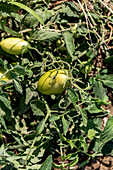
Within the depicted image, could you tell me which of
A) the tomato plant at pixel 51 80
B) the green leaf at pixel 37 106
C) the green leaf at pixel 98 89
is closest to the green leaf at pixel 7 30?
the tomato plant at pixel 51 80

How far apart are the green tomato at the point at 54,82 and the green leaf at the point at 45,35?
0.55 ft

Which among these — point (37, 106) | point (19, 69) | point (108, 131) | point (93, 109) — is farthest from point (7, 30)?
point (108, 131)

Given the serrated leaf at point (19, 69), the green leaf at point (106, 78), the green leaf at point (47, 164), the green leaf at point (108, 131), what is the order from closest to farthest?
the green leaf at point (47, 164) → the serrated leaf at point (19, 69) → the green leaf at point (108, 131) → the green leaf at point (106, 78)

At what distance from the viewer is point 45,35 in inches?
43.1

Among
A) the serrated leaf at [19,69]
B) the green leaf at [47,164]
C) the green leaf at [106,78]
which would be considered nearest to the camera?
the green leaf at [47,164]

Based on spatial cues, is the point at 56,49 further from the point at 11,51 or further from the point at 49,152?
the point at 49,152

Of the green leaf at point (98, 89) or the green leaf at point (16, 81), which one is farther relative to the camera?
the green leaf at point (98, 89)

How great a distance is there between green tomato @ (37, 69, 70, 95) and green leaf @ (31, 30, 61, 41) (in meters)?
0.17

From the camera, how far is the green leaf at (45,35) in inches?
42.6

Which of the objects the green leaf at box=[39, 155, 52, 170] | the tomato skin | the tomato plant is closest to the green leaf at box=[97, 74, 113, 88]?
the tomato plant

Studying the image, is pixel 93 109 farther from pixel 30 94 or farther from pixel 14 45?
pixel 14 45

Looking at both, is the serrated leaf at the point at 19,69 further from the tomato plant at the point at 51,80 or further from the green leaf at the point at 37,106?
the green leaf at the point at 37,106

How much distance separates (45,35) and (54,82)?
0.79 feet

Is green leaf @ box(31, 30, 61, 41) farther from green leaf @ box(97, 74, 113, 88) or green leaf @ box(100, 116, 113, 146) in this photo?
green leaf @ box(100, 116, 113, 146)
